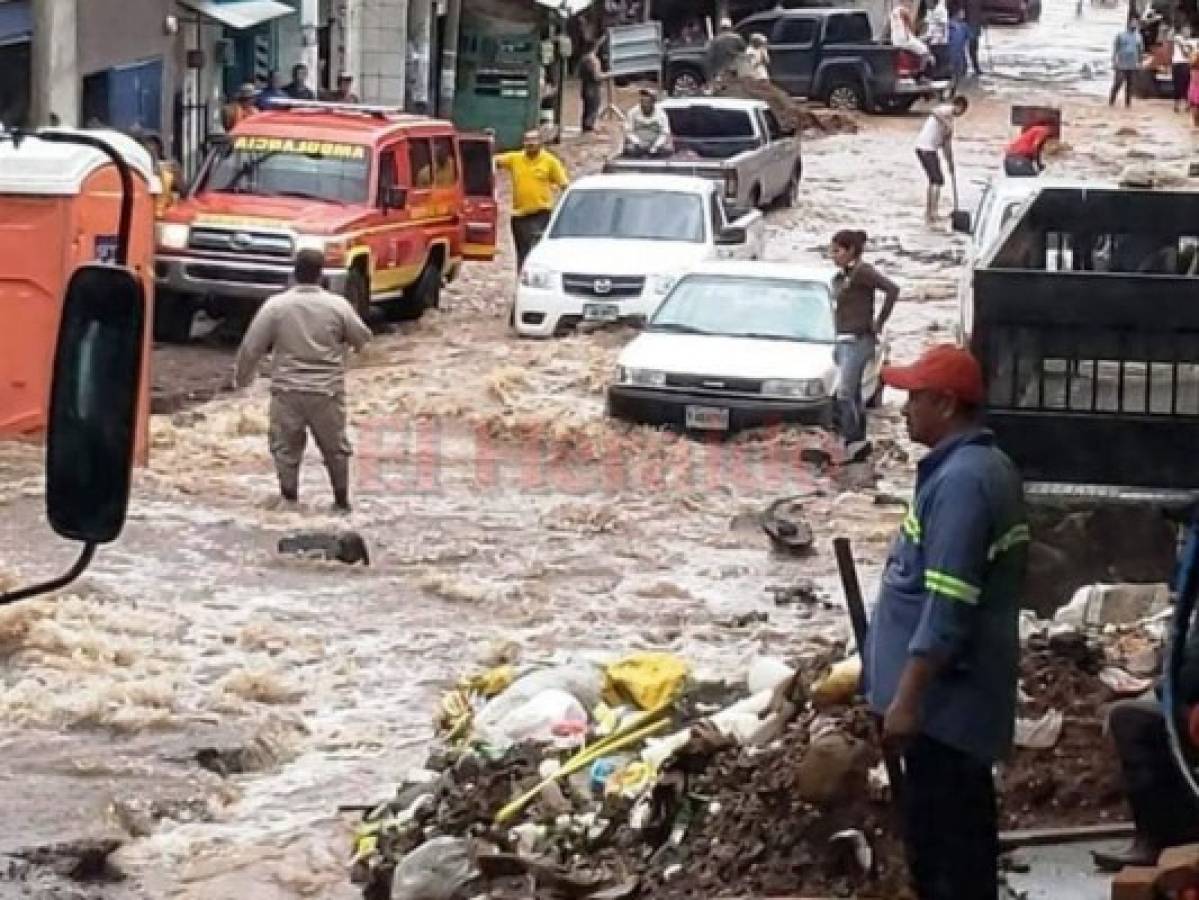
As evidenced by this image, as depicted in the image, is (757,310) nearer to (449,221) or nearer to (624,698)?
(449,221)

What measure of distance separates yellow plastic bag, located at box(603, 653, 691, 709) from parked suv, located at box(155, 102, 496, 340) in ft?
41.8

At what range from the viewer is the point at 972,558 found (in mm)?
6246

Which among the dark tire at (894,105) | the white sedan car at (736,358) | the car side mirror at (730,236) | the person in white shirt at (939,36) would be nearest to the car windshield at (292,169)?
the car side mirror at (730,236)

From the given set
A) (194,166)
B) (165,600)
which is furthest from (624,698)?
(194,166)

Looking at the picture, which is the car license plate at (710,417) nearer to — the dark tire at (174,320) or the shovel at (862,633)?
the dark tire at (174,320)

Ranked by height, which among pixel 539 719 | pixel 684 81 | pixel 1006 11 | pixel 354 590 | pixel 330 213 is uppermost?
pixel 1006 11

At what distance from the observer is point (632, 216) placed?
80.0 ft

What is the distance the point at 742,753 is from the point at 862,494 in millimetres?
9363

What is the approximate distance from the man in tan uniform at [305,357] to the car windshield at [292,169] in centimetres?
810

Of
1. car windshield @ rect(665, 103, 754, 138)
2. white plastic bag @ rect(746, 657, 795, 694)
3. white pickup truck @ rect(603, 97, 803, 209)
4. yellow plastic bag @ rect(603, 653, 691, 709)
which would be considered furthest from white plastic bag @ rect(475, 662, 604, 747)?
car windshield @ rect(665, 103, 754, 138)

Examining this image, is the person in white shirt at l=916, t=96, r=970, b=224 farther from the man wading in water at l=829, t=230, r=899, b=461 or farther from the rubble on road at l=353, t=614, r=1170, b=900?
the rubble on road at l=353, t=614, r=1170, b=900

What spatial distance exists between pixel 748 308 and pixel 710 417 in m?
1.46

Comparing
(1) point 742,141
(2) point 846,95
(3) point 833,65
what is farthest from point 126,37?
(2) point 846,95

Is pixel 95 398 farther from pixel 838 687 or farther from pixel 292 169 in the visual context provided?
pixel 292 169
